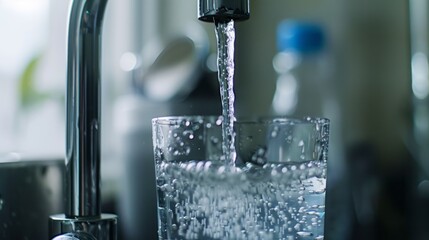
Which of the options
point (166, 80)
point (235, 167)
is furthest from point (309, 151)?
point (166, 80)

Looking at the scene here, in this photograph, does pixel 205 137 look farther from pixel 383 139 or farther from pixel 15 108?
pixel 383 139

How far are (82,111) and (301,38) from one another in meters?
0.70

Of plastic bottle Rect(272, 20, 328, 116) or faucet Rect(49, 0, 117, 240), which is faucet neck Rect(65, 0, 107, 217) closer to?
faucet Rect(49, 0, 117, 240)

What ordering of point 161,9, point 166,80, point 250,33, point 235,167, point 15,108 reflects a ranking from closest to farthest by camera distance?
1. point 235,167
2. point 166,80
3. point 15,108
4. point 161,9
5. point 250,33

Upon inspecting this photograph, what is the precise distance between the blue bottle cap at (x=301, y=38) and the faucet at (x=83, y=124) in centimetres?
67

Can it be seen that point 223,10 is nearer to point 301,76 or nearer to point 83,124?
point 83,124

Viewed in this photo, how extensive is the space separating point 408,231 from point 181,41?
475mm

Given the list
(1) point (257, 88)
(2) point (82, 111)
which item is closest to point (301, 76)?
(1) point (257, 88)

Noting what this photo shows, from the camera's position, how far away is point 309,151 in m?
0.38

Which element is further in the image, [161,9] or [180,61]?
[161,9]

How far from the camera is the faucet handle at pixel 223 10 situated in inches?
14.6

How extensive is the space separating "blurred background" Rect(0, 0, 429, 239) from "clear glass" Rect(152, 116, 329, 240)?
14.5 inches

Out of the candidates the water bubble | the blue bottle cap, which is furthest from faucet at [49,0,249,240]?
the blue bottle cap

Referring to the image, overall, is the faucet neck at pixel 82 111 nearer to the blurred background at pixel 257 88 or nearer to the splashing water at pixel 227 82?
the splashing water at pixel 227 82
